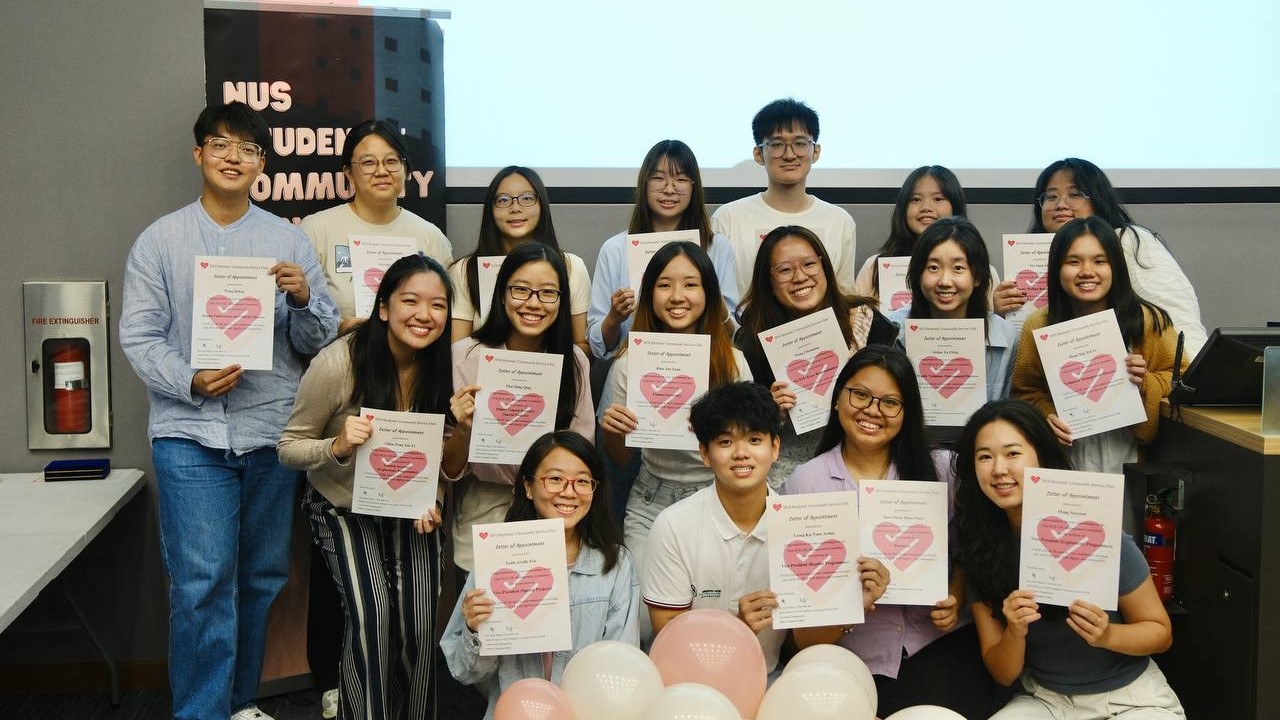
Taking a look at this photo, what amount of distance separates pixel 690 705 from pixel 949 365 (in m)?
1.44

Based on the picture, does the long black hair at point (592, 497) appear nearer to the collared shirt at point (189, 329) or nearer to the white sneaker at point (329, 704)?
the collared shirt at point (189, 329)

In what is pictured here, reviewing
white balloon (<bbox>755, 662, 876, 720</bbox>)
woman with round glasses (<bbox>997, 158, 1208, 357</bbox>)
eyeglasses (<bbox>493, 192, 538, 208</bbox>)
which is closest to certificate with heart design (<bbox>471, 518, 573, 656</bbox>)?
white balloon (<bbox>755, 662, 876, 720</bbox>)

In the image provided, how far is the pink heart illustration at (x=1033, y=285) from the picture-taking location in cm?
344

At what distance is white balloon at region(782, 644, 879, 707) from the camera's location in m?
Result: 2.28

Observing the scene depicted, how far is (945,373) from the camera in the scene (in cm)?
300

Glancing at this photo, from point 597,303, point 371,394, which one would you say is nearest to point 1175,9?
point 597,303

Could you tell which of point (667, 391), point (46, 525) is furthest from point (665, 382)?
point (46, 525)

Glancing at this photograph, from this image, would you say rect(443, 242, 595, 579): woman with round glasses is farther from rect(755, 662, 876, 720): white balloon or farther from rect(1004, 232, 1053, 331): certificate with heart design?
rect(1004, 232, 1053, 331): certificate with heart design

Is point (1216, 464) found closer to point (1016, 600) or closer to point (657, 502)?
point (1016, 600)

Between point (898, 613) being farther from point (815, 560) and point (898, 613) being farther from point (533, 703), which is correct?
point (533, 703)

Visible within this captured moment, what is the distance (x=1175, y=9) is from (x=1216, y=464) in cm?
241

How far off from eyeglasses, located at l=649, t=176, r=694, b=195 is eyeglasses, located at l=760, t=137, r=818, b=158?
15.7 inches

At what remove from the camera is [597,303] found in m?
3.61

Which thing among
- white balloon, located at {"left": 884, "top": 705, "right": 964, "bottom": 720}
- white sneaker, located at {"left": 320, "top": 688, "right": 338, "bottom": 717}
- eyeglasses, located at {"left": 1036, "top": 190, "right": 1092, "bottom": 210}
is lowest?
white sneaker, located at {"left": 320, "top": 688, "right": 338, "bottom": 717}
